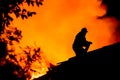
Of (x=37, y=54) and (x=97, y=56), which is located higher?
(x=37, y=54)

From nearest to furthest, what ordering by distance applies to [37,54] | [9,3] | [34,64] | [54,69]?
[9,3] → [54,69] → [37,54] → [34,64]

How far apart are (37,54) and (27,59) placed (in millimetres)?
971

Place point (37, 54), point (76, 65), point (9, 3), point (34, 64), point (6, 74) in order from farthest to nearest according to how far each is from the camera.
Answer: point (34, 64)
point (37, 54)
point (6, 74)
point (76, 65)
point (9, 3)

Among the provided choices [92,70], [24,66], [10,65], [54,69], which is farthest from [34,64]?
[92,70]

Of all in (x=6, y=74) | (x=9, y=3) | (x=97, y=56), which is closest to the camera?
(x=9, y=3)

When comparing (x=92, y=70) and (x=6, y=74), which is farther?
(x=6, y=74)

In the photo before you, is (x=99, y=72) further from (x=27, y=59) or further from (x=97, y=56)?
(x=27, y=59)

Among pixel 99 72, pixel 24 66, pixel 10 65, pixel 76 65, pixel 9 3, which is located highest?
pixel 24 66

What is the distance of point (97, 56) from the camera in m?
13.3

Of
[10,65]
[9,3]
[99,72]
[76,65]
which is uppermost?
[10,65]

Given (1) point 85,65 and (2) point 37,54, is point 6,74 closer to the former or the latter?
(1) point 85,65

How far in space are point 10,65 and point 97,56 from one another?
648 cm

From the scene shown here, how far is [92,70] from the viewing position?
13.6 metres

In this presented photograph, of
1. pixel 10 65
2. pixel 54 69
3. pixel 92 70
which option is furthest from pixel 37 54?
pixel 92 70
